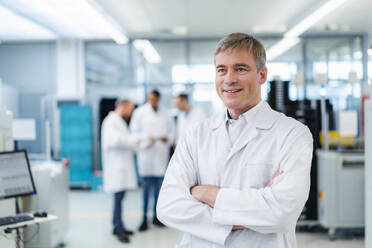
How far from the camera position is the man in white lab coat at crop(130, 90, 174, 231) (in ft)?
14.6

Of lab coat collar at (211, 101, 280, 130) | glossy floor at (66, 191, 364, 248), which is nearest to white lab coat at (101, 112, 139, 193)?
glossy floor at (66, 191, 364, 248)

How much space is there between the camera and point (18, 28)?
21.3ft

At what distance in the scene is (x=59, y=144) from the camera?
7047mm

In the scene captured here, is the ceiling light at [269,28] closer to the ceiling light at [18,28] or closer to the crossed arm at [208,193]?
the ceiling light at [18,28]

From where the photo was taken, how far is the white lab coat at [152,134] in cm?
446

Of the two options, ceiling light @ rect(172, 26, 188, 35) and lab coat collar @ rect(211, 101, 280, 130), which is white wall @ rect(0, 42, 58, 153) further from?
lab coat collar @ rect(211, 101, 280, 130)

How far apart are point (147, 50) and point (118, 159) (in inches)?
168

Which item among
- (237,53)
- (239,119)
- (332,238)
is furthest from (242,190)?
(332,238)

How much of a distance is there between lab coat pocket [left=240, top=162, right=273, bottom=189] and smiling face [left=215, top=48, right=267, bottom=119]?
0.22m

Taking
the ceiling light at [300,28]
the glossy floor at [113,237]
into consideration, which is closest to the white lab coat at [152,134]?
the glossy floor at [113,237]

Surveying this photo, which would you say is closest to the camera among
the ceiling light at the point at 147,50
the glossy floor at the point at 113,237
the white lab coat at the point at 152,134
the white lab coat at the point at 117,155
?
the glossy floor at the point at 113,237

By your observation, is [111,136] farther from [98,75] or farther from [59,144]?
[98,75]

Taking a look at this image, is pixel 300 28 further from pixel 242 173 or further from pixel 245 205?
pixel 245 205

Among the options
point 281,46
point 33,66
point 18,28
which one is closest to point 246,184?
point 18,28
